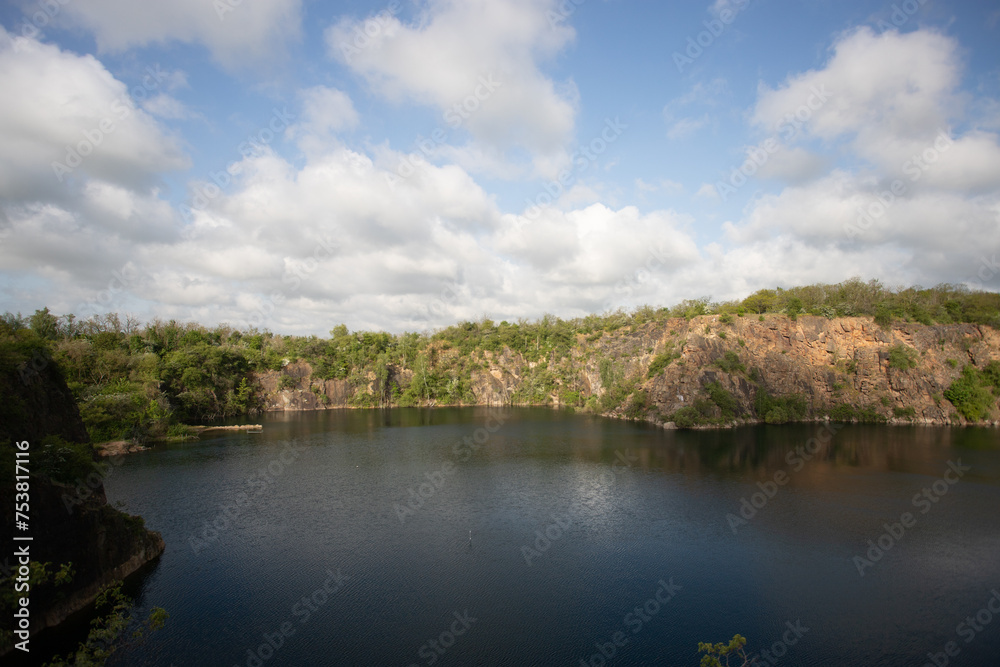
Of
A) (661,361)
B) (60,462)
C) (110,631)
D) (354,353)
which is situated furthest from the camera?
(354,353)

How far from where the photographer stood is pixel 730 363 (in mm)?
67562

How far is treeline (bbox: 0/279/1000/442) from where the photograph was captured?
52.8 metres

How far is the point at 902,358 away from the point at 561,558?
229 ft

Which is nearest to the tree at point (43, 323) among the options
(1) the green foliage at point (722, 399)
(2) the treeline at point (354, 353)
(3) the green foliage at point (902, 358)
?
(2) the treeline at point (354, 353)

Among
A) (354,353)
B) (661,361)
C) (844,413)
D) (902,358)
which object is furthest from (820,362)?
(354,353)

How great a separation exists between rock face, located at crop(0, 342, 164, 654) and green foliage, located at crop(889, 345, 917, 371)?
8534cm

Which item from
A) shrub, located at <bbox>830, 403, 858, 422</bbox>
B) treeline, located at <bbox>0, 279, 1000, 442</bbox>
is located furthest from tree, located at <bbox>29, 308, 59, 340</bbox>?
shrub, located at <bbox>830, 403, 858, 422</bbox>

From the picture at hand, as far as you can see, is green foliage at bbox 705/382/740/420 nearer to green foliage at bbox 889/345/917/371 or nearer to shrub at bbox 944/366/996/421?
green foliage at bbox 889/345/917/371

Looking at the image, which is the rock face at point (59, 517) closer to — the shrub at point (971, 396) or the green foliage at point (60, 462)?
the green foliage at point (60, 462)

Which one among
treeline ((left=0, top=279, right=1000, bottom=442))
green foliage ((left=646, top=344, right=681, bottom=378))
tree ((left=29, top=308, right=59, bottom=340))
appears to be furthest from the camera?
green foliage ((left=646, top=344, right=681, bottom=378))

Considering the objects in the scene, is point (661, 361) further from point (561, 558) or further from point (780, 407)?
point (561, 558)

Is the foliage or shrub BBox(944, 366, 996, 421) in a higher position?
shrub BBox(944, 366, 996, 421)

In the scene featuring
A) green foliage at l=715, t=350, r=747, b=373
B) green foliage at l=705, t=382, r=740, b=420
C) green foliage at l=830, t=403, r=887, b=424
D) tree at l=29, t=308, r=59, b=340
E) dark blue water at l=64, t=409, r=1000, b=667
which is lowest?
dark blue water at l=64, t=409, r=1000, b=667

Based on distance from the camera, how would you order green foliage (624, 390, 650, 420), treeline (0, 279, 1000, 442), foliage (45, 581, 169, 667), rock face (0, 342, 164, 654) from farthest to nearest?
green foliage (624, 390, 650, 420)
treeline (0, 279, 1000, 442)
rock face (0, 342, 164, 654)
foliage (45, 581, 169, 667)
